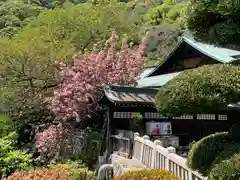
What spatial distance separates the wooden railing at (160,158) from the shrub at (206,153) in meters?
0.32

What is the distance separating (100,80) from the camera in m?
16.5

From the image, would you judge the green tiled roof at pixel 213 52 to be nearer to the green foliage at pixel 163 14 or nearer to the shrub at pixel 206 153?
the shrub at pixel 206 153

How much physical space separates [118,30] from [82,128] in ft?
41.3

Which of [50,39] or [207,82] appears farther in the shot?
[50,39]

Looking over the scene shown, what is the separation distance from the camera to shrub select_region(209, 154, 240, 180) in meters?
4.35

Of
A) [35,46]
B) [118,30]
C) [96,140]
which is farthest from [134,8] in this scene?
[96,140]

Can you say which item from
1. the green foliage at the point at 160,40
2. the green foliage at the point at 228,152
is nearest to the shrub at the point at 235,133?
the green foliage at the point at 228,152

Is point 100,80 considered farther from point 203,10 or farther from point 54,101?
point 203,10

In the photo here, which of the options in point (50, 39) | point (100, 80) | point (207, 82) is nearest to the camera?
point (207, 82)

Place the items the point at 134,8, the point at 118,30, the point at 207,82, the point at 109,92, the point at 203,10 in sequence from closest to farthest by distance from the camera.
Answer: the point at 207,82, the point at 203,10, the point at 109,92, the point at 118,30, the point at 134,8

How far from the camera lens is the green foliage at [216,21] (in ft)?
16.9

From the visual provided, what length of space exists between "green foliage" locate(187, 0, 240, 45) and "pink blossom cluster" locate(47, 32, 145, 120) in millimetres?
10250

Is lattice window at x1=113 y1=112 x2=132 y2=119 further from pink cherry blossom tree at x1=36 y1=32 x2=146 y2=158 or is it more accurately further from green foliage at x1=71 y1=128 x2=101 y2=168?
pink cherry blossom tree at x1=36 y1=32 x2=146 y2=158

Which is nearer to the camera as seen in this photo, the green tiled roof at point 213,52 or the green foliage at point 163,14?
the green tiled roof at point 213,52
